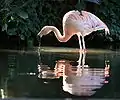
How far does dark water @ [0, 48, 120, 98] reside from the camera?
2.86 meters

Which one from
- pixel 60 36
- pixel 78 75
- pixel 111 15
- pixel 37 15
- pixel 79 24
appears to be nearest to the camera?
pixel 78 75

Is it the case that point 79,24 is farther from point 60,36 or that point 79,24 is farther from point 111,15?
point 111,15

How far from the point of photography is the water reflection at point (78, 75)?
9.84ft

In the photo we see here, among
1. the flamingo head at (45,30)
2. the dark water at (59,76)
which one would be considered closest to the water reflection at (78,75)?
the dark water at (59,76)

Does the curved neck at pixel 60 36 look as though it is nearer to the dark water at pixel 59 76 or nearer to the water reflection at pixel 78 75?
the dark water at pixel 59 76

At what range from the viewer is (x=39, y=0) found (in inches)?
223

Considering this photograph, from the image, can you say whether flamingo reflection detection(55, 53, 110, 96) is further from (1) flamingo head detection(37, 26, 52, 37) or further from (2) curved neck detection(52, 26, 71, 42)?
(1) flamingo head detection(37, 26, 52, 37)

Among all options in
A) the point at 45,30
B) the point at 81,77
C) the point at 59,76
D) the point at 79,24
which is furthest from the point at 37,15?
the point at 81,77

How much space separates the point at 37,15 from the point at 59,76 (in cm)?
247

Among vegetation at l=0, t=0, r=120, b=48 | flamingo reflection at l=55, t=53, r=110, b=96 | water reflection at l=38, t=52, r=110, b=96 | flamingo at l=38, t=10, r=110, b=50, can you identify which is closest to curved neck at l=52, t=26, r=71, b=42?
flamingo at l=38, t=10, r=110, b=50

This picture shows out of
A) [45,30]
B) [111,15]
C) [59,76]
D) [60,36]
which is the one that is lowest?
[59,76]

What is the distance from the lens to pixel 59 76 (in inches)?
140

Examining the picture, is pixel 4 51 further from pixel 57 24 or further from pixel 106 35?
pixel 106 35

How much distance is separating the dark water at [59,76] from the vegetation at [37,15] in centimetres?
85
